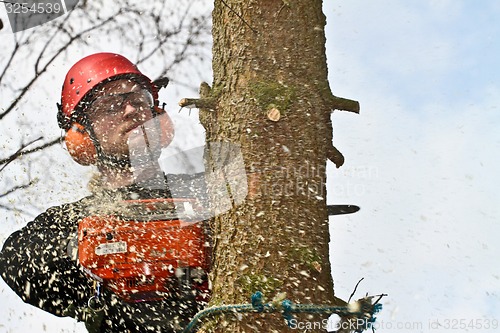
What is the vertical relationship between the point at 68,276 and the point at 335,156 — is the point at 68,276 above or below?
below

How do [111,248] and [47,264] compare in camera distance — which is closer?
[111,248]

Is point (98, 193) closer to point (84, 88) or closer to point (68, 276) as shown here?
point (68, 276)

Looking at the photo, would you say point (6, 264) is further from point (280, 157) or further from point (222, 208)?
point (280, 157)

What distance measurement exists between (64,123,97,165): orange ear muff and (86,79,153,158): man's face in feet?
0.24

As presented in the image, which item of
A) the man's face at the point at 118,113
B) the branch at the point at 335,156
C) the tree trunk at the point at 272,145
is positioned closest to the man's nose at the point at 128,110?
the man's face at the point at 118,113

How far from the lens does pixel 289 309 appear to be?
1629 millimetres

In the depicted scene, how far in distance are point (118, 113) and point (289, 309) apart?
198cm

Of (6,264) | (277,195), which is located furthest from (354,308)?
(6,264)

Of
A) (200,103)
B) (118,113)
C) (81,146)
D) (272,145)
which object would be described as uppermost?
(118,113)

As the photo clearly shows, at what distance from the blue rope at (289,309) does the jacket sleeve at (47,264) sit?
1.13 meters

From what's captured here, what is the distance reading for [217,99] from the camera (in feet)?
6.61

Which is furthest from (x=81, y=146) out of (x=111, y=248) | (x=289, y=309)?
(x=289, y=309)

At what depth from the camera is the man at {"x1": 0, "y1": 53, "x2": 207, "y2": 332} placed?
2.48 metres

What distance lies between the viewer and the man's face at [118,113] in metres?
3.18
